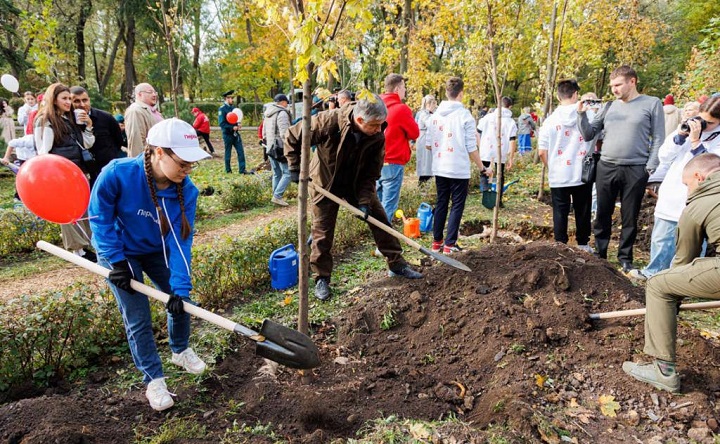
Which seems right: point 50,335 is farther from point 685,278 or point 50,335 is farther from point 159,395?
point 685,278

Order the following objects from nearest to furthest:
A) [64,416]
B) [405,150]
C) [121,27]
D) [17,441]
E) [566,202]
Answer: [17,441] → [64,416] → [566,202] → [405,150] → [121,27]

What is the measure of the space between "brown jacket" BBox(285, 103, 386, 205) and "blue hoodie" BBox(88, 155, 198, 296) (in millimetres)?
1389

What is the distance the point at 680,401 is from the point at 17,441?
415cm

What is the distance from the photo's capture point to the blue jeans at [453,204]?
5.61m

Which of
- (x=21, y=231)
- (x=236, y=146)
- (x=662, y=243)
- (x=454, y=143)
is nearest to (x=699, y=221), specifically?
(x=662, y=243)

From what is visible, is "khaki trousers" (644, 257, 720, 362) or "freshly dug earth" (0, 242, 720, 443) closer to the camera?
"freshly dug earth" (0, 242, 720, 443)

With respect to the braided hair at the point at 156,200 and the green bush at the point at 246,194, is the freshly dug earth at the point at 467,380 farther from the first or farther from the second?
the green bush at the point at 246,194

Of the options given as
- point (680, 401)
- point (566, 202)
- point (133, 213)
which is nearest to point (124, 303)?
point (133, 213)

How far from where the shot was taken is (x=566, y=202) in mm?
5457

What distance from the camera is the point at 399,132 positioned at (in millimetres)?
5957

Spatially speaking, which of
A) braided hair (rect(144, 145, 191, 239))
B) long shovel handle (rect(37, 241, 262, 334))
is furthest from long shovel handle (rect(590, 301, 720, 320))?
braided hair (rect(144, 145, 191, 239))

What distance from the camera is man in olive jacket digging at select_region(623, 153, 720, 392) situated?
284 cm

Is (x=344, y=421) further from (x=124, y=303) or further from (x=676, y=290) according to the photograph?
(x=676, y=290)

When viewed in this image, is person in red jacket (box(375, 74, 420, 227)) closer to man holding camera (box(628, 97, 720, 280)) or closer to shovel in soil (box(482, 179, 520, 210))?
shovel in soil (box(482, 179, 520, 210))
